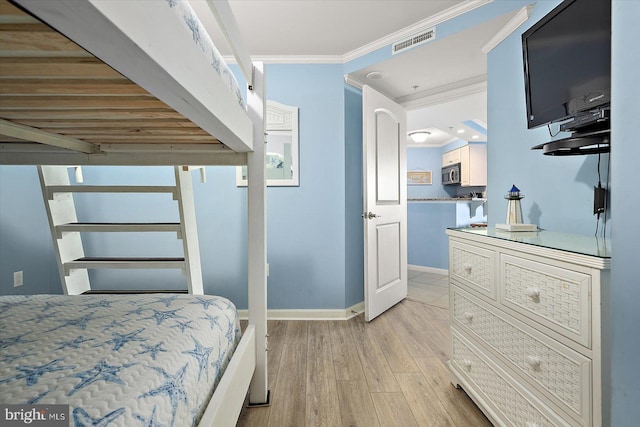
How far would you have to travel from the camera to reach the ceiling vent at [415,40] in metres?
1.99

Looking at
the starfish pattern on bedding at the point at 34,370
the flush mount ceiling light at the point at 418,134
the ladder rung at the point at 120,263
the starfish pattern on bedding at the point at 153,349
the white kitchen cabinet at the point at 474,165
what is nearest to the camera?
the starfish pattern on bedding at the point at 34,370

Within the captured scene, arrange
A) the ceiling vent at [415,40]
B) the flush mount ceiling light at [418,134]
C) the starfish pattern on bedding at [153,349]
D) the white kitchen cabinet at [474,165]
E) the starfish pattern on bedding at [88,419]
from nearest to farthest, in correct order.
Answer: the starfish pattern on bedding at [88,419], the starfish pattern on bedding at [153,349], the ceiling vent at [415,40], the flush mount ceiling light at [418,134], the white kitchen cabinet at [474,165]

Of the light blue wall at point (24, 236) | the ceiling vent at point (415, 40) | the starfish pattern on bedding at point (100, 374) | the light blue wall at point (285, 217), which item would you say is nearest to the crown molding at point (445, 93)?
the ceiling vent at point (415, 40)

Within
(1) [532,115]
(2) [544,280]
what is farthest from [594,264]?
(1) [532,115]

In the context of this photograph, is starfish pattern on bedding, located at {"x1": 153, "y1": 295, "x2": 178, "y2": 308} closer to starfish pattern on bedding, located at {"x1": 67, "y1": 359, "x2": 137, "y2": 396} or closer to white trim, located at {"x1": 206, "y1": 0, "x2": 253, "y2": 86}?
starfish pattern on bedding, located at {"x1": 67, "y1": 359, "x2": 137, "y2": 396}

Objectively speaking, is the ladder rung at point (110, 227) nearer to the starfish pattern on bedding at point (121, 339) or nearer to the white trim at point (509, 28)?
the starfish pattern on bedding at point (121, 339)

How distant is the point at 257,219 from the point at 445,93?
2.32 m

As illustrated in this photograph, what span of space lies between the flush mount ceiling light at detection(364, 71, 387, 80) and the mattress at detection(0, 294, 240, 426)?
2.24 metres

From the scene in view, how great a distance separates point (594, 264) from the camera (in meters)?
0.77

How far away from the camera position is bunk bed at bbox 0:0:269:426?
414mm

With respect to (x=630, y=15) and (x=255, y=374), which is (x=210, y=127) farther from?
(x=255, y=374)

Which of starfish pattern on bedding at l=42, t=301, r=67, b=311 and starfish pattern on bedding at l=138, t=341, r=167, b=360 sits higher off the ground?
starfish pattern on bedding at l=42, t=301, r=67, b=311

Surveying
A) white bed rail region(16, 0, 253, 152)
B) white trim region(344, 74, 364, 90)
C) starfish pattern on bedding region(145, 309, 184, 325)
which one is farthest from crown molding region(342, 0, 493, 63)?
starfish pattern on bedding region(145, 309, 184, 325)

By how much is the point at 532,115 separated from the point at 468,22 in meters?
0.90
